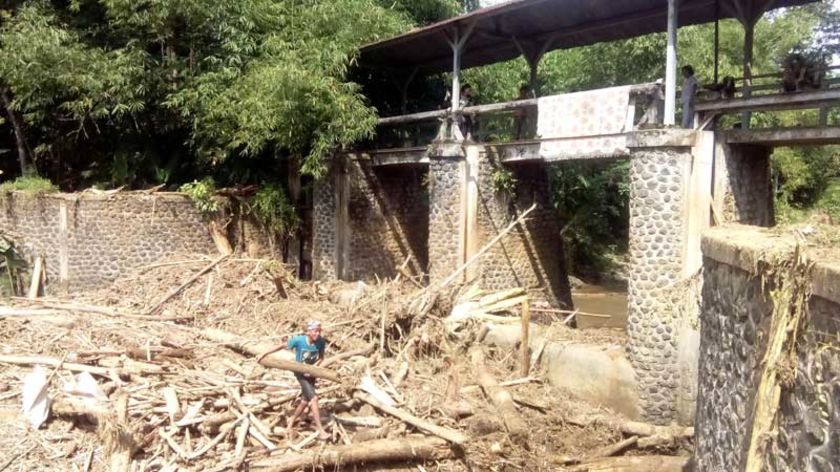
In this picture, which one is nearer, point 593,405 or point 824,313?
point 824,313

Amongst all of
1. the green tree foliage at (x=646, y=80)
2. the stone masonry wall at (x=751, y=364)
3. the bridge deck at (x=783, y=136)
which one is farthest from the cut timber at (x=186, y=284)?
the green tree foliage at (x=646, y=80)

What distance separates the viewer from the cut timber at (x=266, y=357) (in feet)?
26.9

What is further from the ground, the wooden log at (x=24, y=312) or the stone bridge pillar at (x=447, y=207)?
the stone bridge pillar at (x=447, y=207)

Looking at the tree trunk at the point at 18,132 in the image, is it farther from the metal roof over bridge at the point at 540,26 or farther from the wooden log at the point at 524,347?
the wooden log at the point at 524,347

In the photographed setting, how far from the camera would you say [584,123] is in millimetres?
11758

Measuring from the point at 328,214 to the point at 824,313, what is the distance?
14461 millimetres

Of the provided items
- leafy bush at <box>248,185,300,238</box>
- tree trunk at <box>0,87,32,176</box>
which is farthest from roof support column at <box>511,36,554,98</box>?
tree trunk at <box>0,87,32,176</box>

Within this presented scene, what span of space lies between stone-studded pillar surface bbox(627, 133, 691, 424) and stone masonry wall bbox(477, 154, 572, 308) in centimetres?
423

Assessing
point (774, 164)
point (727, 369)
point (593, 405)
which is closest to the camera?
point (727, 369)

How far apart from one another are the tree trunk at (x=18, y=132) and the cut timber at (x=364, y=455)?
14.6m

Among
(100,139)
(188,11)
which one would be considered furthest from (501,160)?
(100,139)

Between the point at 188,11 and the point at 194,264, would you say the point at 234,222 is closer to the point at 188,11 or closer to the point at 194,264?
the point at 194,264

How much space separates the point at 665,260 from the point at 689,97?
2.45 m

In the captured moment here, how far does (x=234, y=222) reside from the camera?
17.9 m
